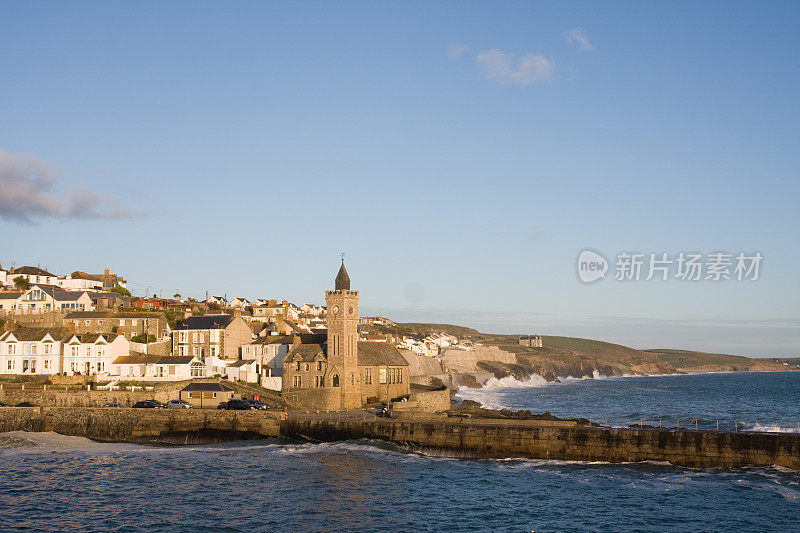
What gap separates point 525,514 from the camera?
37812 mm

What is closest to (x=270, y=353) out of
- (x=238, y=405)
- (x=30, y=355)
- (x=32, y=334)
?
(x=238, y=405)

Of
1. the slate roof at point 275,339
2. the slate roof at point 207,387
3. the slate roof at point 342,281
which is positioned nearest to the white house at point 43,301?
the slate roof at point 275,339

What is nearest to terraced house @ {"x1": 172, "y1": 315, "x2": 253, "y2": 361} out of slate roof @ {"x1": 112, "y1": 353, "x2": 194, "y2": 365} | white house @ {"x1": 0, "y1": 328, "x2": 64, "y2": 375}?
slate roof @ {"x1": 112, "y1": 353, "x2": 194, "y2": 365}

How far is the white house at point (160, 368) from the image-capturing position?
275 feet

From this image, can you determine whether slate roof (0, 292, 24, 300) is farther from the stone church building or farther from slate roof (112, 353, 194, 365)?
the stone church building

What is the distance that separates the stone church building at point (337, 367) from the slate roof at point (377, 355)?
153 mm

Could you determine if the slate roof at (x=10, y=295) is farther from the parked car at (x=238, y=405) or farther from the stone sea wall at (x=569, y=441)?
the stone sea wall at (x=569, y=441)

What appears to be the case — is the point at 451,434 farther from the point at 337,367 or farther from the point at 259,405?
the point at 259,405

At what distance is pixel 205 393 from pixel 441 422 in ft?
93.6

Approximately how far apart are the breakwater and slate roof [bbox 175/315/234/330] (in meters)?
Answer: 27.9

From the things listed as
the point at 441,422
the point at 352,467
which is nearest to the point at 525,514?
the point at 352,467

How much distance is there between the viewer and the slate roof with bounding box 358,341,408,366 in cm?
7612

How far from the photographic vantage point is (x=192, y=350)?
9444 cm

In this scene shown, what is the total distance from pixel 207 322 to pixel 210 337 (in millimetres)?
2636
